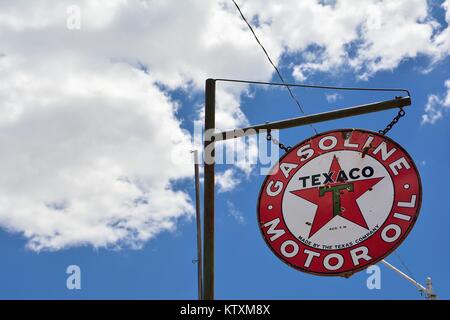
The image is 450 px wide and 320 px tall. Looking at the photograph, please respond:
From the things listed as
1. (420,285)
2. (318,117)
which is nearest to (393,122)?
(318,117)

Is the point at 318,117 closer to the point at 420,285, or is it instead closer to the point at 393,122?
the point at 393,122

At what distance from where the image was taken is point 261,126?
635 centimetres

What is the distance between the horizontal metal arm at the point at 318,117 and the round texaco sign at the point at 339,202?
0.34 metres

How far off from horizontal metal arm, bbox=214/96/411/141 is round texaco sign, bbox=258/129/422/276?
0.34 m

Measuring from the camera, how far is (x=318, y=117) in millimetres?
6168

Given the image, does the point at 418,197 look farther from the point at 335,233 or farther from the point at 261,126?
the point at 261,126

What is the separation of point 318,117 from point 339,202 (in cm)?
109
